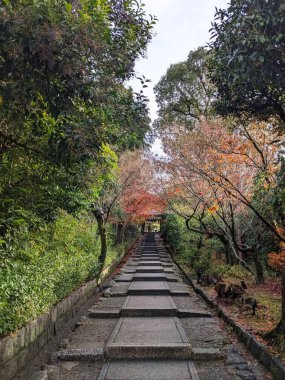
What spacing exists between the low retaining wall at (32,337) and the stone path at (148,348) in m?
0.32

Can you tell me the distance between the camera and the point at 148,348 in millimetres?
5934

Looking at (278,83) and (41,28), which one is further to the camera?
(278,83)

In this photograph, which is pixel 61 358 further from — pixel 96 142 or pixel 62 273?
pixel 96 142

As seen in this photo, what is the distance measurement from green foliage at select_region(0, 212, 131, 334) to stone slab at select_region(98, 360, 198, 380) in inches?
54.2

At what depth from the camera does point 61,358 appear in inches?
231

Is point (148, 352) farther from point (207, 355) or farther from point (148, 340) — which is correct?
point (207, 355)

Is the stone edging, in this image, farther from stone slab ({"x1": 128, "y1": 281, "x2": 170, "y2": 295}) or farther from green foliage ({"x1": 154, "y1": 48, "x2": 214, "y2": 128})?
green foliage ({"x1": 154, "y1": 48, "x2": 214, "y2": 128})

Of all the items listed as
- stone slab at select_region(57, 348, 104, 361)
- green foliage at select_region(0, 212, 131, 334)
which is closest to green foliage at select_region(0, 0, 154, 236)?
green foliage at select_region(0, 212, 131, 334)

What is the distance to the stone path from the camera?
5.25 meters

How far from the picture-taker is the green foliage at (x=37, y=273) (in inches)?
181

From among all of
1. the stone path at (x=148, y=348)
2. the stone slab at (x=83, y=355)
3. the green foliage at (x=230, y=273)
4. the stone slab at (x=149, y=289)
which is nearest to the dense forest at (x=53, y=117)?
the stone slab at (x=83, y=355)

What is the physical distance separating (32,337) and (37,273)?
3.62 feet

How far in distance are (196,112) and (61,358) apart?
19973 mm

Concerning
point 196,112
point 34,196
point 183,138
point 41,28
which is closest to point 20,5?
point 41,28
